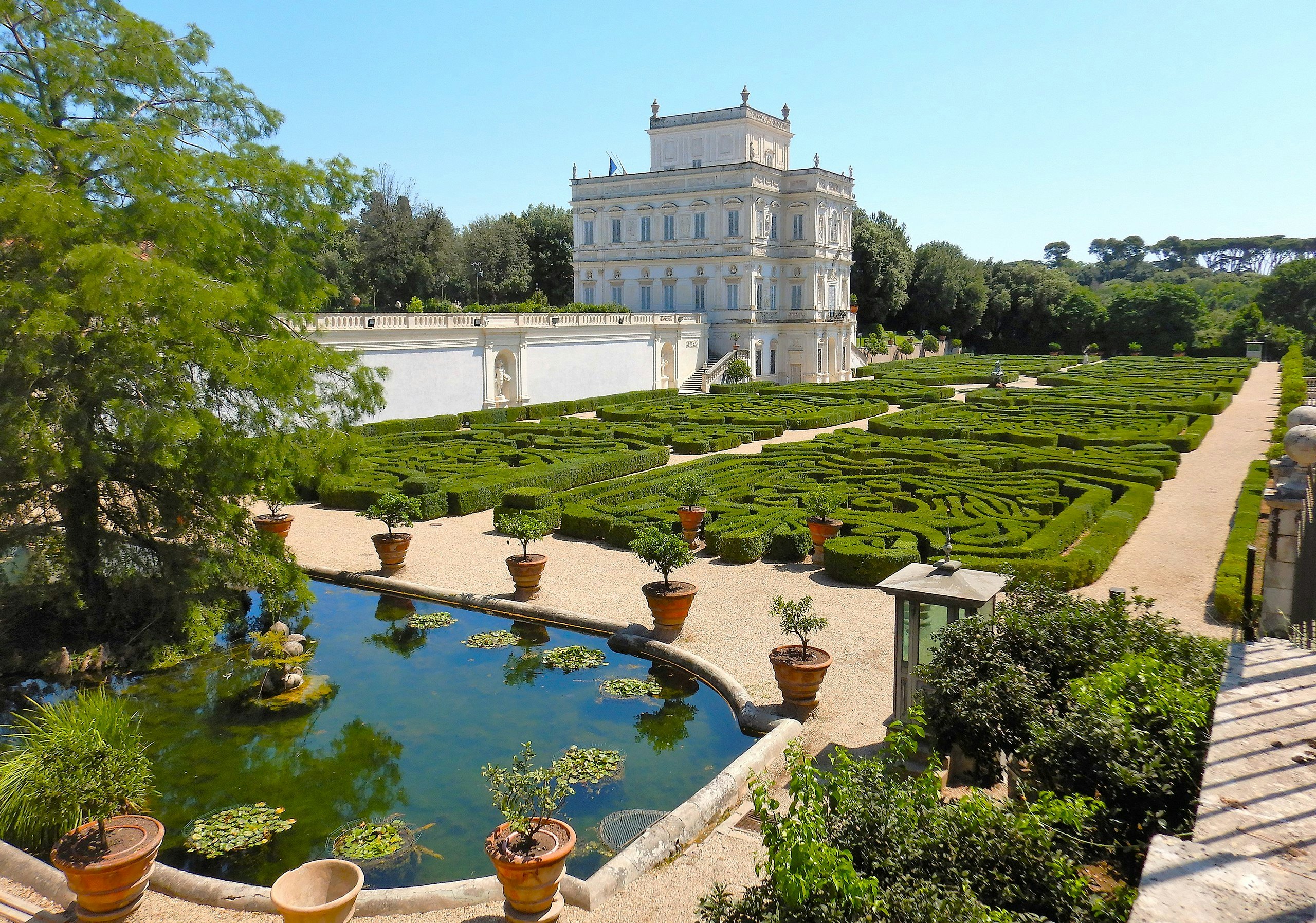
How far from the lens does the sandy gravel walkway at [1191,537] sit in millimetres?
11961

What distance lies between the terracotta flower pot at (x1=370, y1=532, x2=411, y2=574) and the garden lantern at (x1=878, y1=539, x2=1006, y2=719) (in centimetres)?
863

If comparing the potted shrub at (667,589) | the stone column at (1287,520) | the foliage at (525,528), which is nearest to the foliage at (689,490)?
the foliage at (525,528)

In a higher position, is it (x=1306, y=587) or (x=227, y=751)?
(x=1306, y=587)

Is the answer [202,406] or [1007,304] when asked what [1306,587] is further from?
[1007,304]

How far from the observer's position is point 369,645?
11.5m

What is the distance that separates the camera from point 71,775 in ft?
21.1

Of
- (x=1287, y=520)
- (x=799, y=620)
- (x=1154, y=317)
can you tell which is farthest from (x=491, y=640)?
(x=1154, y=317)

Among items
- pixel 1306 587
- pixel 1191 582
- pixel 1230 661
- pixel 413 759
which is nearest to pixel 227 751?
pixel 413 759

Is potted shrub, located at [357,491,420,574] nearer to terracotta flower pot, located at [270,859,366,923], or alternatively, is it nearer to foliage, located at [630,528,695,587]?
foliage, located at [630,528,695,587]

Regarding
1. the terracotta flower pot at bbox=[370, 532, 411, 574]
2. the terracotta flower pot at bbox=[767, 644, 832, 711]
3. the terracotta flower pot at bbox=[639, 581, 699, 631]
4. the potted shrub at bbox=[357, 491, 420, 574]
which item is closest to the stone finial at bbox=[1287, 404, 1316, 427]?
the terracotta flower pot at bbox=[767, 644, 832, 711]

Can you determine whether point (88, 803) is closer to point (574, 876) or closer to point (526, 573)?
point (574, 876)

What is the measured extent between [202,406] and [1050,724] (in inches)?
350

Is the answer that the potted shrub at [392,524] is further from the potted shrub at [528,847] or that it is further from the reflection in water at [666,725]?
the potted shrub at [528,847]

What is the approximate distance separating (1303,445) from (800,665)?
480 cm
